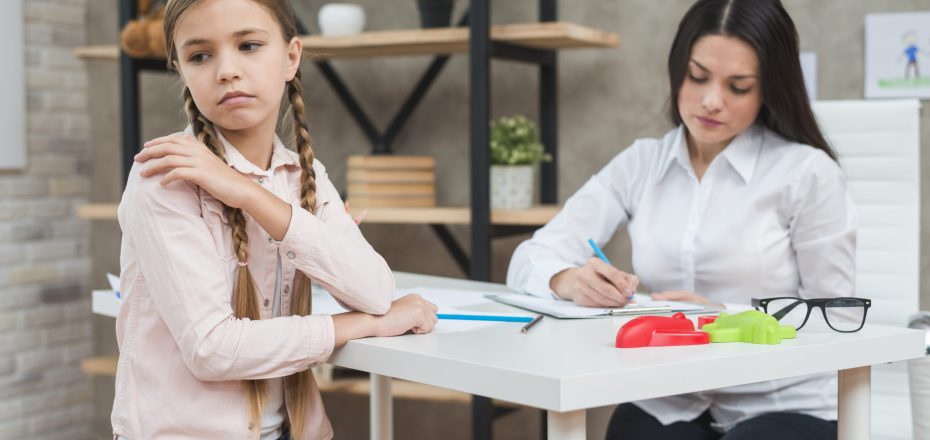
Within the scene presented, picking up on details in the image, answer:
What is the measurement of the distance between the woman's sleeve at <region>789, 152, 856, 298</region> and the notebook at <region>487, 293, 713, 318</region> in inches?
12.7

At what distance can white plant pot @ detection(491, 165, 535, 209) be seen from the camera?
2.61 m

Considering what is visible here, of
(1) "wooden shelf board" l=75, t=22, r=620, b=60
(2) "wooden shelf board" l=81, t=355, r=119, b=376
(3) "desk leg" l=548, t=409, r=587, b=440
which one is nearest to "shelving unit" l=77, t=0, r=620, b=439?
(1) "wooden shelf board" l=75, t=22, r=620, b=60

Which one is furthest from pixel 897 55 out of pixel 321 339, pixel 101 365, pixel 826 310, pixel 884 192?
pixel 101 365

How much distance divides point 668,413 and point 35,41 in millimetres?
2580

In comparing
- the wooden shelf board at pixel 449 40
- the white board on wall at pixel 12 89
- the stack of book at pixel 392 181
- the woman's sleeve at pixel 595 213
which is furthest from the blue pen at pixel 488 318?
the white board on wall at pixel 12 89

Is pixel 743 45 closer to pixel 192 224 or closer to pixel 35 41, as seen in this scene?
pixel 192 224

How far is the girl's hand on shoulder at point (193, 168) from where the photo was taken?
1.07 metres

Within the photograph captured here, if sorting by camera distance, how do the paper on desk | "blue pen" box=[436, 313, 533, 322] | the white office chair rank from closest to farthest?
"blue pen" box=[436, 313, 533, 322], the paper on desk, the white office chair

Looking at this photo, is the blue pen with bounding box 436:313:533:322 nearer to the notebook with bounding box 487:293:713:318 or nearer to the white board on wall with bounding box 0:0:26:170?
the notebook with bounding box 487:293:713:318

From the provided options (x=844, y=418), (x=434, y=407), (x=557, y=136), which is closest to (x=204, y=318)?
(x=844, y=418)

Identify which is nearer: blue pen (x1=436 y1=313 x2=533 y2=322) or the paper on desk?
blue pen (x1=436 y1=313 x2=533 y2=322)

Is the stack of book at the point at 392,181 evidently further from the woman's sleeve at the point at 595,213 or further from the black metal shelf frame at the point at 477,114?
the woman's sleeve at the point at 595,213

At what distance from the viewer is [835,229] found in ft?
5.41

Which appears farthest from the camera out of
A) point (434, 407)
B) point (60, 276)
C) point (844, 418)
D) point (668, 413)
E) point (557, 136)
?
point (60, 276)
